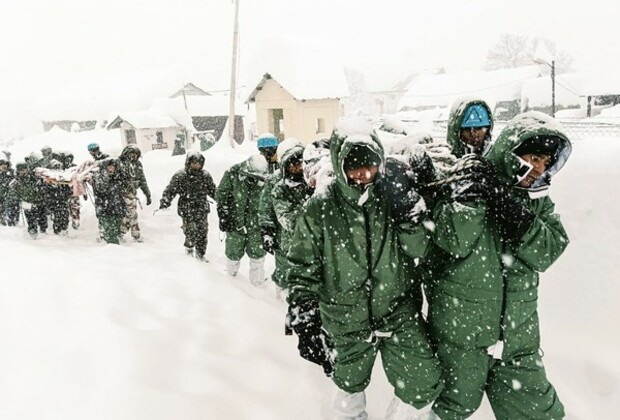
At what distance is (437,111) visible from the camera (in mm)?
40031

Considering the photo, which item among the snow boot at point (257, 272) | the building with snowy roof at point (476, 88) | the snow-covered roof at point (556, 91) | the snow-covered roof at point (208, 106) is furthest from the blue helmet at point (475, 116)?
the building with snowy roof at point (476, 88)

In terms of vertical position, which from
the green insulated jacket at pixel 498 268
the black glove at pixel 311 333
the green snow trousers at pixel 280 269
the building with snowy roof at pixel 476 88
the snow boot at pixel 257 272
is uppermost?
the building with snowy roof at pixel 476 88

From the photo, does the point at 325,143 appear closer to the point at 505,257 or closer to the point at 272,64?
the point at 505,257

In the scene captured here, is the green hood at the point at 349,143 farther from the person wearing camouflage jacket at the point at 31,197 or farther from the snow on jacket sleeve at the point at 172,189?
the person wearing camouflage jacket at the point at 31,197

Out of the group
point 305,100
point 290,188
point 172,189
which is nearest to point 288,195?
point 290,188

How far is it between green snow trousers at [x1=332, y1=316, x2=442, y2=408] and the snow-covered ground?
0.65 meters

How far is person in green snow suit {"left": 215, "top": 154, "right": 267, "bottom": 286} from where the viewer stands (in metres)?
5.65

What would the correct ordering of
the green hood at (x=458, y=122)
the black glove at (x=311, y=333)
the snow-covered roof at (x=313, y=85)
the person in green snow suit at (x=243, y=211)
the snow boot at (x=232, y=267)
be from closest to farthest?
the black glove at (x=311, y=333), the green hood at (x=458, y=122), the person in green snow suit at (x=243, y=211), the snow boot at (x=232, y=267), the snow-covered roof at (x=313, y=85)

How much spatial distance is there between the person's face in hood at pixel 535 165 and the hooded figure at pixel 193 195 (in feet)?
17.7

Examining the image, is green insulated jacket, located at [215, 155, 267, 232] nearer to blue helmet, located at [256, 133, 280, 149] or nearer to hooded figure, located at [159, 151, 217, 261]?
blue helmet, located at [256, 133, 280, 149]

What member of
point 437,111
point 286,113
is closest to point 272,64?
point 286,113

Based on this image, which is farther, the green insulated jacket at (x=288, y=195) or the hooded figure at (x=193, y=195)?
the hooded figure at (x=193, y=195)

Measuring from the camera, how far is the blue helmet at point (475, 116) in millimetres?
2672

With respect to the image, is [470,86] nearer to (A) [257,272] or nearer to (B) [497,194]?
(A) [257,272]
